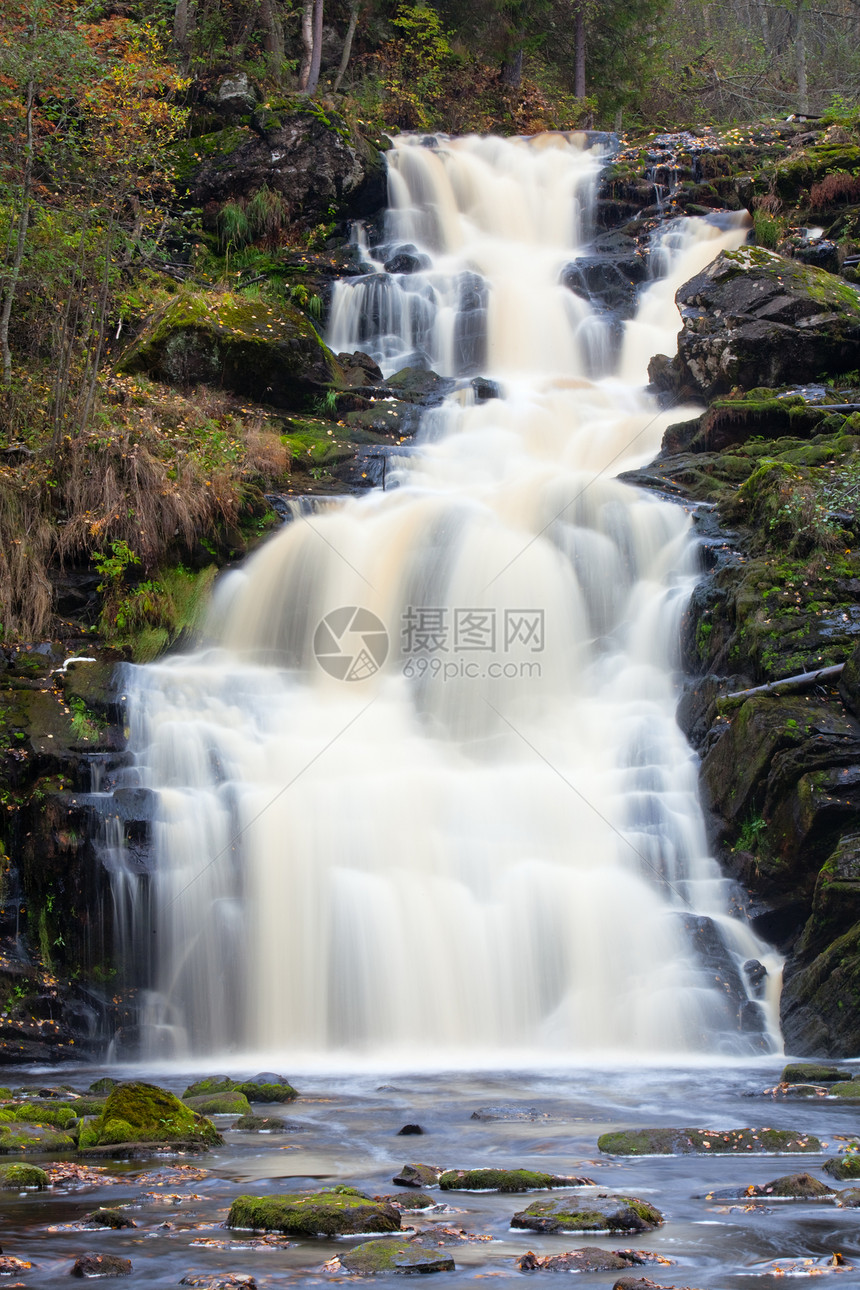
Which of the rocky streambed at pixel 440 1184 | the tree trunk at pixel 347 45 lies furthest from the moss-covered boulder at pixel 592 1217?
the tree trunk at pixel 347 45

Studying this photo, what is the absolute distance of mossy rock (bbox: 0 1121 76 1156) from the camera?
16.9 feet

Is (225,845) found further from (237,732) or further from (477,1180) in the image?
(477,1180)

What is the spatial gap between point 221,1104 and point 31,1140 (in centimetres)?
124

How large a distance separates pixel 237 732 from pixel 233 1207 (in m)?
6.44

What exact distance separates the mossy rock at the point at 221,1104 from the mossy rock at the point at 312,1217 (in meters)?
2.15

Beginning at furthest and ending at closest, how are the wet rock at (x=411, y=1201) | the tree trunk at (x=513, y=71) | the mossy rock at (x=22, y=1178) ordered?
the tree trunk at (x=513, y=71)
the mossy rock at (x=22, y=1178)
the wet rock at (x=411, y=1201)

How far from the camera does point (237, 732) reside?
10.3m

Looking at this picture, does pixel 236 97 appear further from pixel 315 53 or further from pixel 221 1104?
pixel 221 1104

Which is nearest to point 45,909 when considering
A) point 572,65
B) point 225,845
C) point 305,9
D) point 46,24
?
point 225,845

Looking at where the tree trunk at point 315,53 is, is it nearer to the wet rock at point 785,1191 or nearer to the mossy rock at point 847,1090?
the mossy rock at point 847,1090

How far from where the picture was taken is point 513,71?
90.5 ft

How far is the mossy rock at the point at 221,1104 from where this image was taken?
20.1ft

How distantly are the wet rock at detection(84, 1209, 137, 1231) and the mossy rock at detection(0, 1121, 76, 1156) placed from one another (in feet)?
4.08

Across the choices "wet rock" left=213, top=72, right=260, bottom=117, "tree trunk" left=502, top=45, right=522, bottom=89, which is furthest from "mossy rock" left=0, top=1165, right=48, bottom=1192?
"tree trunk" left=502, top=45, right=522, bottom=89
